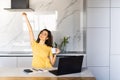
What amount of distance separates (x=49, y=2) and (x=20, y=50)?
105cm

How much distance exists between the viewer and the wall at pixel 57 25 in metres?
4.02

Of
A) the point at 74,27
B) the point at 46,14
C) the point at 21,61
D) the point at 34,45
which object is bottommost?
the point at 21,61

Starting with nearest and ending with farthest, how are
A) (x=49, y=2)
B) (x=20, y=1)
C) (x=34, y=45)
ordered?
(x=34, y=45)
(x=20, y=1)
(x=49, y=2)

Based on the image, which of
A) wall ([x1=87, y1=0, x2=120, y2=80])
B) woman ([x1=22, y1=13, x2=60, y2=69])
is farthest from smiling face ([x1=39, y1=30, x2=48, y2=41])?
wall ([x1=87, y1=0, x2=120, y2=80])

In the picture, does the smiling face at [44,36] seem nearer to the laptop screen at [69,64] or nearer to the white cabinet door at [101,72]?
the laptop screen at [69,64]

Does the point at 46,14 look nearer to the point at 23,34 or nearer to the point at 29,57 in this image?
the point at 23,34

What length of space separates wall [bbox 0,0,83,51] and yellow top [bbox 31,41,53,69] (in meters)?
1.46

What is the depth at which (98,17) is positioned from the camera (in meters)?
3.58

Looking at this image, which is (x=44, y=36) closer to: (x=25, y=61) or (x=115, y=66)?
(x=25, y=61)

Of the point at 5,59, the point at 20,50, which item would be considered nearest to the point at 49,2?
the point at 20,50

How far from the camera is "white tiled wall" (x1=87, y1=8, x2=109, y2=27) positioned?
3.57 m

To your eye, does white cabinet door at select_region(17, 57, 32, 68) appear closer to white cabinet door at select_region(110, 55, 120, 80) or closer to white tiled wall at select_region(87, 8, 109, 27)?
white tiled wall at select_region(87, 8, 109, 27)

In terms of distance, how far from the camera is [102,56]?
360 centimetres

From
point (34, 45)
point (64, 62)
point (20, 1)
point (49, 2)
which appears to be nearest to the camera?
point (64, 62)
